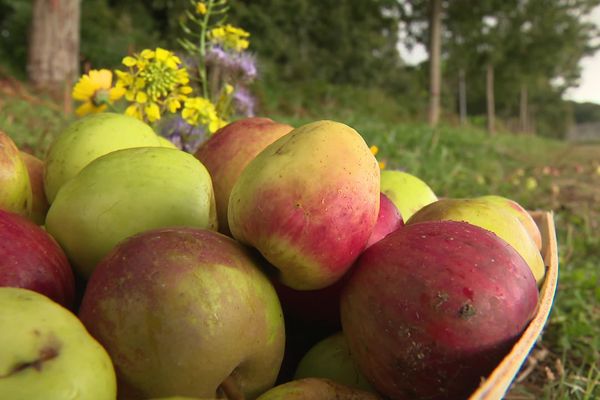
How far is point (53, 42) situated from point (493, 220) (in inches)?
256

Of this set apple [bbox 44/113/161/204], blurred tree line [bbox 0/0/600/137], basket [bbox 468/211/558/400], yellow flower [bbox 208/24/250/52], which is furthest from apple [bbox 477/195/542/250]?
blurred tree line [bbox 0/0/600/137]

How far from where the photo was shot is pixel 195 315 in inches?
28.2

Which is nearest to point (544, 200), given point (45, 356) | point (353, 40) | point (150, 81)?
point (150, 81)

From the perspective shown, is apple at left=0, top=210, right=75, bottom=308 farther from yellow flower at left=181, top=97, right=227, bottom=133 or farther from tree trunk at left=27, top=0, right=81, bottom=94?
tree trunk at left=27, top=0, right=81, bottom=94

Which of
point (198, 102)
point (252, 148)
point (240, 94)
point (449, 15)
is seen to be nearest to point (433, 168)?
point (240, 94)

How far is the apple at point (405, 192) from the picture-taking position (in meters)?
1.35

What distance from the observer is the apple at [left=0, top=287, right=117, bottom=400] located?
1.92ft

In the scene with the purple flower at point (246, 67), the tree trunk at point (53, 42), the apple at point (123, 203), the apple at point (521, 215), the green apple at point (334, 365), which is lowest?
the green apple at point (334, 365)

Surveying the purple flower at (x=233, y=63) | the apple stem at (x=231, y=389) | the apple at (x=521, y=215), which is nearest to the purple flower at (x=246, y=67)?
the purple flower at (x=233, y=63)

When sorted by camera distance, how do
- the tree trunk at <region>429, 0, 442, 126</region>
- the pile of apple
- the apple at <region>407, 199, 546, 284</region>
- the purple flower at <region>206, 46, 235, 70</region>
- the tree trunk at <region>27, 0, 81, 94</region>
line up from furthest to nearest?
the tree trunk at <region>429, 0, 442, 126</region> → the tree trunk at <region>27, 0, 81, 94</region> → the purple flower at <region>206, 46, 235, 70</region> → the apple at <region>407, 199, 546, 284</region> → the pile of apple

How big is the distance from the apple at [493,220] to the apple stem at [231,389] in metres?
0.51

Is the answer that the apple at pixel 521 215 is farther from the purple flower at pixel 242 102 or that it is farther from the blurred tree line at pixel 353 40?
the blurred tree line at pixel 353 40

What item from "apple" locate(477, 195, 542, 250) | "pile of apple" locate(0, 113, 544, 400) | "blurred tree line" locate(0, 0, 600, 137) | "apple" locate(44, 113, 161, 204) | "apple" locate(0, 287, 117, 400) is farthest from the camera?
"blurred tree line" locate(0, 0, 600, 137)

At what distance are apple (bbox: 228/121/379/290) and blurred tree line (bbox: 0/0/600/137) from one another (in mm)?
10540
